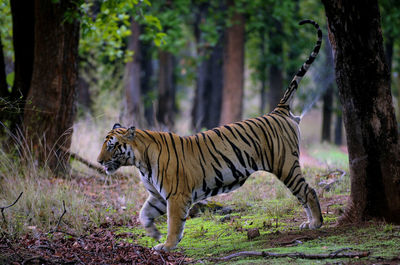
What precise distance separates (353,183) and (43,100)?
602 cm

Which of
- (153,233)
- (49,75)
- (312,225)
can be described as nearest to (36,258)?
(153,233)

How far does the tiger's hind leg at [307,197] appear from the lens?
5.62 m

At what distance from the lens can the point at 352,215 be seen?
5.33 meters

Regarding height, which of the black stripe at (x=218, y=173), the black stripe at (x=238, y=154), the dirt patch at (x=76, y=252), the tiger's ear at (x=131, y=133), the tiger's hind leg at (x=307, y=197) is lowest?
the dirt patch at (x=76, y=252)

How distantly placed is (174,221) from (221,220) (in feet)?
4.96

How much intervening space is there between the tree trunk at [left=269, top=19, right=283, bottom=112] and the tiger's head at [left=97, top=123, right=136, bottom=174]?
595 inches

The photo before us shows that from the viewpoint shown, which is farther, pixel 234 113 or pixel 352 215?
pixel 234 113

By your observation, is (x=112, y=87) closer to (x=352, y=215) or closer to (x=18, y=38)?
(x=18, y=38)

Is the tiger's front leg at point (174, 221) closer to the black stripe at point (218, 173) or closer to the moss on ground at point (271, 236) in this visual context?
the moss on ground at point (271, 236)

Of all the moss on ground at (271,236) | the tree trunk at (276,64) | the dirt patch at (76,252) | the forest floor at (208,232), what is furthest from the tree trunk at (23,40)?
the tree trunk at (276,64)

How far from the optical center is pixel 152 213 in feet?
19.2

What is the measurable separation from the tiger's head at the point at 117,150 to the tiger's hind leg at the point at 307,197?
200 cm

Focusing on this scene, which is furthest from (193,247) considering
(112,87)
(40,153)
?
(112,87)

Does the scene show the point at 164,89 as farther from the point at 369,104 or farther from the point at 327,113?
the point at 369,104
